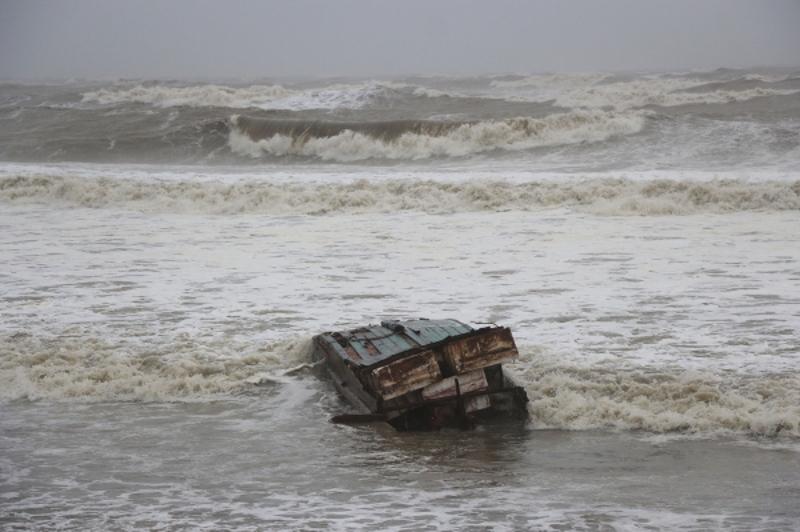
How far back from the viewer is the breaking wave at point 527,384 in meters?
6.97

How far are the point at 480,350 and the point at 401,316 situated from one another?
9.67 ft

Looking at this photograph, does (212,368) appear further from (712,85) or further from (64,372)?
(712,85)

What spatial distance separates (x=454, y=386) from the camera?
23.1 feet

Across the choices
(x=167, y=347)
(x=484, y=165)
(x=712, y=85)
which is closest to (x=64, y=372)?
(x=167, y=347)

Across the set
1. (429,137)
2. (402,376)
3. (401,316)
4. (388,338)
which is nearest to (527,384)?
(388,338)

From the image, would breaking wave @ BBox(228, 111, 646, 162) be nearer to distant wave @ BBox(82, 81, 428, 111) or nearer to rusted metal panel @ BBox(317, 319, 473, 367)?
distant wave @ BBox(82, 81, 428, 111)

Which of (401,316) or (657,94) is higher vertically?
(657,94)

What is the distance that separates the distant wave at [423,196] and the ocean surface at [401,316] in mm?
73

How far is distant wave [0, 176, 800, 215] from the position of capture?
1795cm

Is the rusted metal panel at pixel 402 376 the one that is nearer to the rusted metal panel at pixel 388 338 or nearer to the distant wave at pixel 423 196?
the rusted metal panel at pixel 388 338

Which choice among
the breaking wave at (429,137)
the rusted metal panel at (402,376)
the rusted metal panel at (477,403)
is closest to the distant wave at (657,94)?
the breaking wave at (429,137)

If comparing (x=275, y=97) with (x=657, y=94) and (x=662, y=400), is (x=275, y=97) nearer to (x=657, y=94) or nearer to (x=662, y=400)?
(x=657, y=94)

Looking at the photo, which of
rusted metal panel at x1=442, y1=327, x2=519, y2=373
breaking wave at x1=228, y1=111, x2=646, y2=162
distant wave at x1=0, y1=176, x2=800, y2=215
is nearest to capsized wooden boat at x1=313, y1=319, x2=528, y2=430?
rusted metal panel at x1=442, y1=327, x2=519, y2=373

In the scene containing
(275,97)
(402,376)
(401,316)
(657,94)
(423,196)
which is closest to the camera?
(402,376)
